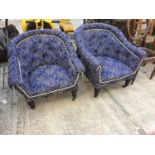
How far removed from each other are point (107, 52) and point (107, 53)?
1 centimetres

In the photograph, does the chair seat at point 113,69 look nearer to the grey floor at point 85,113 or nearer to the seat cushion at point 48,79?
the grey floor at point 85,113

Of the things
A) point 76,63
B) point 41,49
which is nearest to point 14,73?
point 41,49

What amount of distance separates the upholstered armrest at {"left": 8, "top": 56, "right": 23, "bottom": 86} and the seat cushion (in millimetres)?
224

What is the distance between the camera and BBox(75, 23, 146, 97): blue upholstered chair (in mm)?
2359

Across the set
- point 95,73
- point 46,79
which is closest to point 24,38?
point 46,79

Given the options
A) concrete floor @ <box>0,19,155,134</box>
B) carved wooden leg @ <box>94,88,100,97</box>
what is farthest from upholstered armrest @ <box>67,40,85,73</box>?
concrete floor @ <box>0,19,155,134</box>

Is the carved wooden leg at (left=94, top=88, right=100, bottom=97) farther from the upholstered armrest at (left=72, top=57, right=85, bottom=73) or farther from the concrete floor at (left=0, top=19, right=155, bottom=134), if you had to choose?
the upholstered armrest at (left=72, top=57, right=85, bottom=73)

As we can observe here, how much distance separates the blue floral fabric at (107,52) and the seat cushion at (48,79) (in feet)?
1.09

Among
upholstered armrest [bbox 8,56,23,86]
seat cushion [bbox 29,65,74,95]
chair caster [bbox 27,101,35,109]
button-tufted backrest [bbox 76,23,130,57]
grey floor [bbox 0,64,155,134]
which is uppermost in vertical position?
button-tufted backrest [bbox 76,23,130,57]

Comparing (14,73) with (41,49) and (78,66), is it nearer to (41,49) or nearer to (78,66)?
(41,49)
